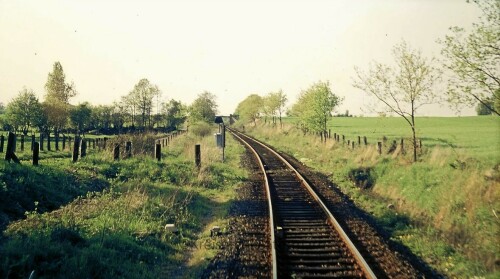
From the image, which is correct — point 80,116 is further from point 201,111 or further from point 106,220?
point 106,220

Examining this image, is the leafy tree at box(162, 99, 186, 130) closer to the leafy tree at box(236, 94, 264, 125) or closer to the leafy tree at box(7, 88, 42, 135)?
the leafy tree at box(236, 94, 264, 125)

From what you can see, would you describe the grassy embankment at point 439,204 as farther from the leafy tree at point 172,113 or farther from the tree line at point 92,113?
the leafy tree at point 172,113

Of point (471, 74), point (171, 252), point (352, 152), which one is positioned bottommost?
point (171, 252)

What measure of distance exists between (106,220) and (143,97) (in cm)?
6663

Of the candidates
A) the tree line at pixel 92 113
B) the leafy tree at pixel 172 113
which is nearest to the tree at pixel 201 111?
the tree line at pixel 92 113

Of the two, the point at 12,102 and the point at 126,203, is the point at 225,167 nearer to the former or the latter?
the point at 126,203

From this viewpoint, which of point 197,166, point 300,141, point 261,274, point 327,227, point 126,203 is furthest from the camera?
point 300,141

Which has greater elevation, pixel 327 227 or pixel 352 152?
pixel 352 152

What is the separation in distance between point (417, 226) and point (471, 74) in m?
5.36

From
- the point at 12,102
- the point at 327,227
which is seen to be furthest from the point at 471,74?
the point at 12,102

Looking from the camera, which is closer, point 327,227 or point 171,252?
point 171,252

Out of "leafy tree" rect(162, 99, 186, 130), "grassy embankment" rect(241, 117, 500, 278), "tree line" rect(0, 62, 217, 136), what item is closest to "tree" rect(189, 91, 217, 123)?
"tree line" rect(0, 62, 217, 136)

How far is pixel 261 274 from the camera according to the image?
6734 millimetres

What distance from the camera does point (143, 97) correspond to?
72.8 meters
